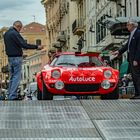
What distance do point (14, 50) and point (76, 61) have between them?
2272 mm

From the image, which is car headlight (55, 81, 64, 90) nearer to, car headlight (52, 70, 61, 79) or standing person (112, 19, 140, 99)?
car headlight (52, 70, 61, 79)

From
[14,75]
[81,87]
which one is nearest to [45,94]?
→ [81,87]

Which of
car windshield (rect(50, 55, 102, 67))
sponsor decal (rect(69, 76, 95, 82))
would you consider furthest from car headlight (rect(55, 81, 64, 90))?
car windshield (rect(50, 55, 102, 67))

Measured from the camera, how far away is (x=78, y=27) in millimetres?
69312

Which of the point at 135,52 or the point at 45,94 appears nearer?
the point at 135,52

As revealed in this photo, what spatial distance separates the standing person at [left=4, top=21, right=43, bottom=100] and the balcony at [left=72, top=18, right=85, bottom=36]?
52.7 metres

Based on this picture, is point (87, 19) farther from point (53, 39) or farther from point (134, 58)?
point (134, 58)

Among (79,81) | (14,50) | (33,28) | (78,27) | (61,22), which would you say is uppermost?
(14,50)

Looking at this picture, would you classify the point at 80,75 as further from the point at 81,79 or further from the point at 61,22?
the point at 61,22

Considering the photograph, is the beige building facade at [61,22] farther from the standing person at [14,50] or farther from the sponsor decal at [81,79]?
the standing person at [14,50]

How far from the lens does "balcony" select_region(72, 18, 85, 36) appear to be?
68.9 m

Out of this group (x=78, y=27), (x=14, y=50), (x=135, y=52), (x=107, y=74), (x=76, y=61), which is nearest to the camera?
→ (x=135, y=52)

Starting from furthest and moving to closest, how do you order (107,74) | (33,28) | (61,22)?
(33,28) → (61,22) → (107,74)

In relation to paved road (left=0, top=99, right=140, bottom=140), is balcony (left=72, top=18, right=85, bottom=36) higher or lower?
higher
